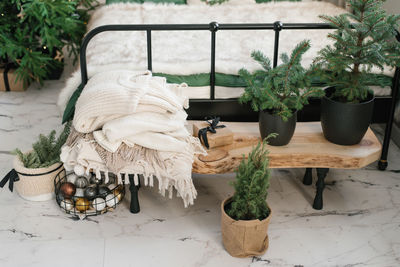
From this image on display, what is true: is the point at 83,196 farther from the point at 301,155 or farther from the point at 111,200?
the point at 301,155

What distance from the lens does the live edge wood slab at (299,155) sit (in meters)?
2.06

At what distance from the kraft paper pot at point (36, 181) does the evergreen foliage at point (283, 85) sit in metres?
0.90

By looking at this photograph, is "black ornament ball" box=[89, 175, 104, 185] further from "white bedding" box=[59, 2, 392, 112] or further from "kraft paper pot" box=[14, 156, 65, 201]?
"white bedding" box=[59, 2, 392, 112]

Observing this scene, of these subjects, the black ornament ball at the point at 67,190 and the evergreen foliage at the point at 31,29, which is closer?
the black ornament ball at the point at 67,190

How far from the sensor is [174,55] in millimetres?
2541

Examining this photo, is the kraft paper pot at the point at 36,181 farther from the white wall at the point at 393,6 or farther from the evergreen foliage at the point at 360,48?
the white wall at the point at 393,6

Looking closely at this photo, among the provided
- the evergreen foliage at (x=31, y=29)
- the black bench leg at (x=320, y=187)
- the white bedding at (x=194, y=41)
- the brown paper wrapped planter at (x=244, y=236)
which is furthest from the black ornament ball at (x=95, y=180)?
the evergreen foliage at (x=31, y=29)

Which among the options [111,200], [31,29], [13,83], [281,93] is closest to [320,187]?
[281,93]

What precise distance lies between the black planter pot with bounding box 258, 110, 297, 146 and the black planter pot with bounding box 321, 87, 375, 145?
16 centimetres

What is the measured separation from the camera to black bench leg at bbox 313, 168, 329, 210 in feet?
7.15

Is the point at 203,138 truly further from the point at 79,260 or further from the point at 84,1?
the point at 84,1

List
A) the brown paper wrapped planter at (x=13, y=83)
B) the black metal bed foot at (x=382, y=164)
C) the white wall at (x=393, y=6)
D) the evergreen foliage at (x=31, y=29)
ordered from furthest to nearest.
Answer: the brown paper wrapped planter at (x=13, y=83), the evergreen foliage at (x=31, y=29), the white wall at (x=393, y=6), the black metal bed foot at (x=382, y=164)

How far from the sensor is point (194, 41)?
9.05 feet

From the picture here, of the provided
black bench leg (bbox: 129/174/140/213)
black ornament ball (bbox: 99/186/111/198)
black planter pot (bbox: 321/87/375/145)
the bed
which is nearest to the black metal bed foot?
the bed
